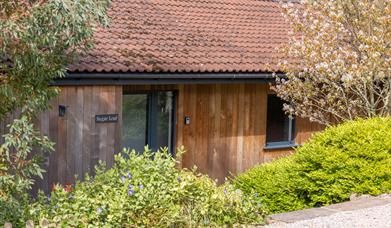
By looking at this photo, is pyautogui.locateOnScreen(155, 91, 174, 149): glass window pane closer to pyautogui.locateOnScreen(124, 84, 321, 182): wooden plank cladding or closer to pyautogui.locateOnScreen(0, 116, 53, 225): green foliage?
pyautogui.locateOnScreen(124, 84, 321, 182): wooden plank cladding

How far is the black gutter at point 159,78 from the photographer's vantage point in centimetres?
1128

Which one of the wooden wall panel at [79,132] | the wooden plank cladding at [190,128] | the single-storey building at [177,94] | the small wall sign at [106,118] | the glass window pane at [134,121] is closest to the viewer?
the wooden wall panel at [79,132]

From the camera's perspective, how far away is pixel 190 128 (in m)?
13.8

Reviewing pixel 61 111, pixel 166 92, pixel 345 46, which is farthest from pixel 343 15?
pixel 61 111

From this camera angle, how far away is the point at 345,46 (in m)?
13.5

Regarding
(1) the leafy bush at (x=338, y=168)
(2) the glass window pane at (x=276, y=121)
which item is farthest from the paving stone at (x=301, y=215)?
(2) the glass window pane at (x=276, y=121)

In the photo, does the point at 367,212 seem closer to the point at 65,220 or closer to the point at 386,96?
the point at 65,220

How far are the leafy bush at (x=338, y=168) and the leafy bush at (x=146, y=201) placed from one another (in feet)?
7.50

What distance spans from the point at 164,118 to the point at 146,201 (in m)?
6.07

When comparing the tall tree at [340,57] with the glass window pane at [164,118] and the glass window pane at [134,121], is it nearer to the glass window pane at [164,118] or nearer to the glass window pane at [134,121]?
the glass window pane at [164,118]

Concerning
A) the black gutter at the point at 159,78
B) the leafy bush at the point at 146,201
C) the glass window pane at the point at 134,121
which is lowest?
the leafy bush at the point at 146,201

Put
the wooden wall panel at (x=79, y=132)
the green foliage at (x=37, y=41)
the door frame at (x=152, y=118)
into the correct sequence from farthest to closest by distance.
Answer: the door frame at (x=152, y=118) → the wooden wall panel at (x=79, y=132) → the green foliage at (x=37, y=41)

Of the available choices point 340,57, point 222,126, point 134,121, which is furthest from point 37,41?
point 222,126

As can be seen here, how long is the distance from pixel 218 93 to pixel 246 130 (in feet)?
3.72
